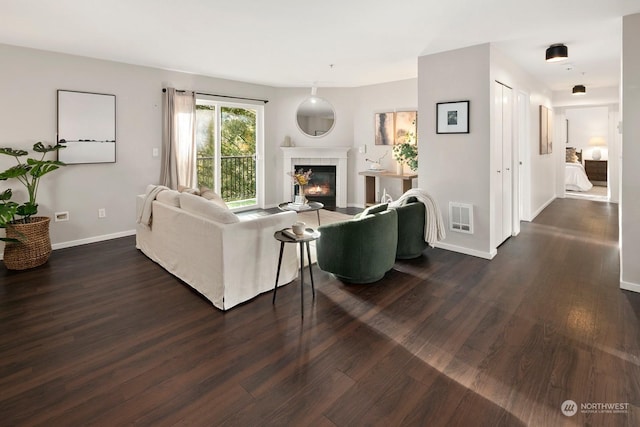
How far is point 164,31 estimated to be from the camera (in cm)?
367

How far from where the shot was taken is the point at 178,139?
5.56m

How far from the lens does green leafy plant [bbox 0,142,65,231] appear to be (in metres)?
3.79

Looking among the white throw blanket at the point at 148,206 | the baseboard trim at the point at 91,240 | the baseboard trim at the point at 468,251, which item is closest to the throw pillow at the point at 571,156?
the baseboard trim at the point at 468,251

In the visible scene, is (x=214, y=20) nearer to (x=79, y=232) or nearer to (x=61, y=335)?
(x=61, y=335)

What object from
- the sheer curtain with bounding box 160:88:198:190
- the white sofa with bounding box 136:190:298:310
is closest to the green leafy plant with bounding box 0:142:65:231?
the sheer curtain with bounding box 160:88:198:190

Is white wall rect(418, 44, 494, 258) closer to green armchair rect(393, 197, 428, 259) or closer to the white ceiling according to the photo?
the white ceiling

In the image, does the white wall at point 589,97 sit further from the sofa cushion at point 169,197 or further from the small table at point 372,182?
the sofa cushion at point 169,197

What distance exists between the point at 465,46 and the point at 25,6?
4.40 metres

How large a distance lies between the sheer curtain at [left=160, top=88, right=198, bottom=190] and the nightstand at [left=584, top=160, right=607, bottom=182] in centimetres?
1119

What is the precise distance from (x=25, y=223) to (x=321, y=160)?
481 cm

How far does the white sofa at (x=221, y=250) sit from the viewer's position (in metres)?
2.87

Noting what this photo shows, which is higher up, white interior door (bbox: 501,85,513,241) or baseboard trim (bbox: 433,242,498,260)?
white interior door (bbox: 501,85,513,241)

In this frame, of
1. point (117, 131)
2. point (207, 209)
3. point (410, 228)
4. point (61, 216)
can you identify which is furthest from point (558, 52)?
point (61, 216)

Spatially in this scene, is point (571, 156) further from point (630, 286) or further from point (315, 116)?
point (630, 286)
